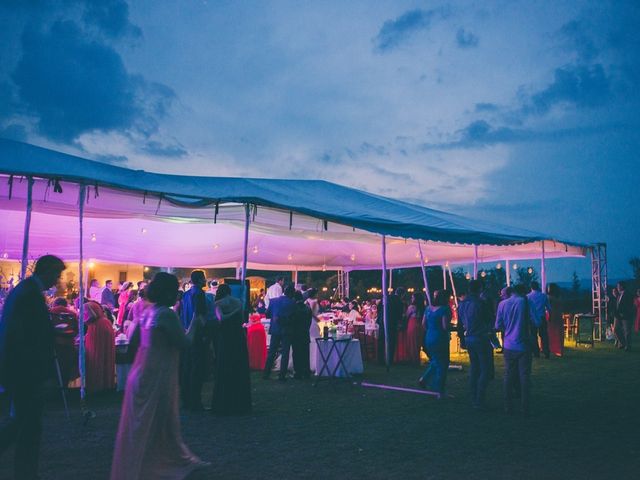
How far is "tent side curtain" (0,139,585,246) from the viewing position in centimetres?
601

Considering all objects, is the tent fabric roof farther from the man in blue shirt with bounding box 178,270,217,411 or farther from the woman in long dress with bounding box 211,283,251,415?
the woman in long dress with bounding box 211,283,251,415

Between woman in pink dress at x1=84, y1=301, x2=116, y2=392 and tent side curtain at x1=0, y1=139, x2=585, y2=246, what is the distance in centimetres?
176

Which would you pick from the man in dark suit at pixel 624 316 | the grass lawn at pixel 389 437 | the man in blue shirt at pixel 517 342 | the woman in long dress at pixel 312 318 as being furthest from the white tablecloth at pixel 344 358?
the man in dark suit at pixel 624 316

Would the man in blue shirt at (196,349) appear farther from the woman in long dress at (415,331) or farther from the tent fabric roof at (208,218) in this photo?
the woman in long dress at (415,331)

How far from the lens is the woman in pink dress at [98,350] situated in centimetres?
719

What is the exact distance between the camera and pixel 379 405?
6.68 m

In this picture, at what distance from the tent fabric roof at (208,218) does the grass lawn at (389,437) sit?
2.62 meters

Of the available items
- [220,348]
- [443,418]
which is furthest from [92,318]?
[443,418]

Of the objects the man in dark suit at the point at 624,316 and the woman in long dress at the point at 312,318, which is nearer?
the woman in long dress at the point at 312,318

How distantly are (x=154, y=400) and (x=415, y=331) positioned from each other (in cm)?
760

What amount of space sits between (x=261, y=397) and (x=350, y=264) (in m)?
12.9

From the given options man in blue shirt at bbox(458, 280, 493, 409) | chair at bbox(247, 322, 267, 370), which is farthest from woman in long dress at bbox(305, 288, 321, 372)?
man in blue shirt at bbox(458, 280, 493, 409)

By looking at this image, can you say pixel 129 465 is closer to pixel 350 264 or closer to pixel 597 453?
pixel 597 453

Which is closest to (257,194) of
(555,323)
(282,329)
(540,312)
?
(282,329)
